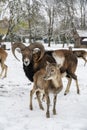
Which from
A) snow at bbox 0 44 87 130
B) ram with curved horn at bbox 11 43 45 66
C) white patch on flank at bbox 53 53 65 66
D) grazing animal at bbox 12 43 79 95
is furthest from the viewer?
white patch on flank at bbox 53 53 65 66

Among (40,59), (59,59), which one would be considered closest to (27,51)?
(40,59)

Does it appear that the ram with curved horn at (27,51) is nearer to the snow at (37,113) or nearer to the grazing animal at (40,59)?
the grazing animal at (40,59)

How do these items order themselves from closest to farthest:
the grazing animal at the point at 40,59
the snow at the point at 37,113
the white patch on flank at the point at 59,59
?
the snow at the point at 37,113 → the grazing animal at the point at 40,59 → the white patch on flank at the point at 59,59

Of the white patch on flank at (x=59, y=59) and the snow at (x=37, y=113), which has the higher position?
the white patch on flank at (x=59, y=59)

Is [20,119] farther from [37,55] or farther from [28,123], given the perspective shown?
[37,55]

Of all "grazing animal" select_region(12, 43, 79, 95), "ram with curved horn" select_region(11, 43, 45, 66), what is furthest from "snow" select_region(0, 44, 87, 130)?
"ram with curved horn" select_region(11, 43, 45, 66)

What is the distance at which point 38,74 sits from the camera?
1007 centimetres

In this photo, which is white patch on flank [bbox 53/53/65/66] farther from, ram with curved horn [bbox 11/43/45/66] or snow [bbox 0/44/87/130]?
snow [bbox 0/44/87/130]

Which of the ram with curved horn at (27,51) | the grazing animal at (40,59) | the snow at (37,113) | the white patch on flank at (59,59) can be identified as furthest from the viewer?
the white patch on flank at (59,59)

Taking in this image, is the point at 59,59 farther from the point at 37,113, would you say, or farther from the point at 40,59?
the point at 37,113

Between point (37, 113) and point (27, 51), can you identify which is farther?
point (27, 51)

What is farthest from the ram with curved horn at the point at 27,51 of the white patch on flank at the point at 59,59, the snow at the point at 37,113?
the snow at the point at 37,113

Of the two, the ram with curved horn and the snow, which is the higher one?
the ram with curved horn

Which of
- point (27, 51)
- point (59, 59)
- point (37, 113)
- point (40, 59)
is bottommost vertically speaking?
point (37, 113)
